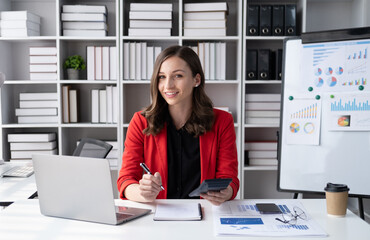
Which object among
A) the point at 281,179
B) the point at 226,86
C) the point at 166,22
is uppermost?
the point at 166,22

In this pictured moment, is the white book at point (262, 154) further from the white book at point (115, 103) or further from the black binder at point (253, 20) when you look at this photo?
the white book at point (115, 103)

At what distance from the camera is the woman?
70.4 inches

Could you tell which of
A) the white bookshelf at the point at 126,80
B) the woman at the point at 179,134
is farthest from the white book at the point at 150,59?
the woman at the point at 179,134

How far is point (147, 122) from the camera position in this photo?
184 centimetres

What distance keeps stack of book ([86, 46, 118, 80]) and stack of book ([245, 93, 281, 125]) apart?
1.13 metres

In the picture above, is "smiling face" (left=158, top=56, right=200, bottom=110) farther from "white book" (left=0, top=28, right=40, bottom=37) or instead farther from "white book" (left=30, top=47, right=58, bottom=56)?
"white book" (left=0, top=28, right=40, bottom=37)

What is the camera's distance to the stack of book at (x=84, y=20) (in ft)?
10.2

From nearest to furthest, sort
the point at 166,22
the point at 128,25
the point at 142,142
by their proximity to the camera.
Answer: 1. the point at 142,142
2. the point at 166,22
3. the point at 128,25

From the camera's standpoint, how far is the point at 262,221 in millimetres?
1275

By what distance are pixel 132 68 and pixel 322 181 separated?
1.78 m

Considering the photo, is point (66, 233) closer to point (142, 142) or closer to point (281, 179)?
point (142, 142)

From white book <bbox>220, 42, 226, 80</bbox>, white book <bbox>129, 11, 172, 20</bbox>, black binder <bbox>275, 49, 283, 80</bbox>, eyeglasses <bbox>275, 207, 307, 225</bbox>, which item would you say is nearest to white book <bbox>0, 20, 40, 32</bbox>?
white book <bbox>129, 11, 172, 20</bbox>

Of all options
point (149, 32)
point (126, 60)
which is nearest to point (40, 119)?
point (126, 60)

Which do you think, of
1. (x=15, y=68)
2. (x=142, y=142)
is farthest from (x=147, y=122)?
(x=15, y=68)
